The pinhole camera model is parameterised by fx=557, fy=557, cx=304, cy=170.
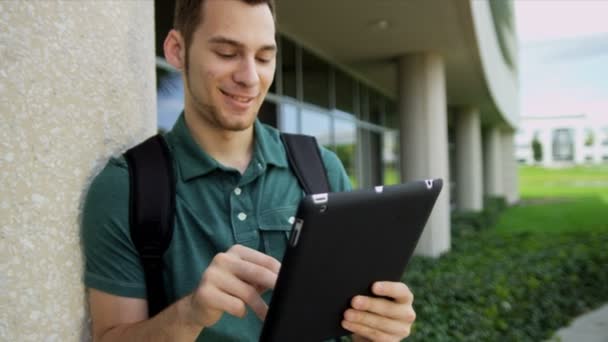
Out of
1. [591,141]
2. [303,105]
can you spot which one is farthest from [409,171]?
[591,141]

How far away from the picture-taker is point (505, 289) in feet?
21.2

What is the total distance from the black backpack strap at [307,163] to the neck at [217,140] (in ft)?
0.50

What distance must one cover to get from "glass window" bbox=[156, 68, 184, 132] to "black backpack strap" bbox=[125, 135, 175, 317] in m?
4.51

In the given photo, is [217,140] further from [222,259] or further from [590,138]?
[590,138]

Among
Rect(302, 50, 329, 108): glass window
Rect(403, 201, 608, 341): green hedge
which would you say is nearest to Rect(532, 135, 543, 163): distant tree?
Rect(403, 201, 608, 341): green hedge

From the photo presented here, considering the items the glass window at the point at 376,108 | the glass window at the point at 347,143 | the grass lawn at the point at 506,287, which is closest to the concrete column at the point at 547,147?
the glass window at the point at 376,108

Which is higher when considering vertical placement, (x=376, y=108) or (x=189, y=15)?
(x=376, y=108)

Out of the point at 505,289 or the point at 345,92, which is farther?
the point at 345,92

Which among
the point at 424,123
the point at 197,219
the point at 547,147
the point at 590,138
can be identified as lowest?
the point at 197,219

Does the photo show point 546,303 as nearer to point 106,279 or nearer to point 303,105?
point 303,105

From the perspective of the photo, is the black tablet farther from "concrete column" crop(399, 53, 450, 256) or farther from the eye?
"concrete column" crop(399, 53, 450, 256)

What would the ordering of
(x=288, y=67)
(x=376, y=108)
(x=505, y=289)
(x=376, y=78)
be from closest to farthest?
(x=505, y=289) → (x=288, y=67) → (x=376, y=78) → (x=376, y=108)

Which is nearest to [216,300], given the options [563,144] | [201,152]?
[201,152]

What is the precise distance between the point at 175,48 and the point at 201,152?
33cm
